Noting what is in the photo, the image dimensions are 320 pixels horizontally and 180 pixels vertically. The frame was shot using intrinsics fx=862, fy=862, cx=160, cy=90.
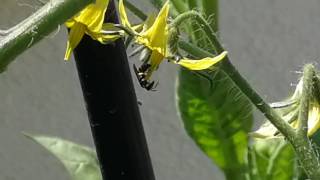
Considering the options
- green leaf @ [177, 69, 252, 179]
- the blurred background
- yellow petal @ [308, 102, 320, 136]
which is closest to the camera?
yellow petal @ [308, 102, 320, 136]

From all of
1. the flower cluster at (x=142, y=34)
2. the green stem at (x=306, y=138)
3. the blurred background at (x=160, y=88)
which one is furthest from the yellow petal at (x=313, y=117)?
the blurred background at (x=160, y=88)

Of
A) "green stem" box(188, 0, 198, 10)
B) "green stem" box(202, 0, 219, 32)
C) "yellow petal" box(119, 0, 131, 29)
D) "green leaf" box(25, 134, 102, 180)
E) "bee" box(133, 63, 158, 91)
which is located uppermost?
"yellow petal" box(119, 0, 131, 29)

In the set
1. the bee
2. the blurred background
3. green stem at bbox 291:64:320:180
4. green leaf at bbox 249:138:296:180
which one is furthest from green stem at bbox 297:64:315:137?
the blurred background

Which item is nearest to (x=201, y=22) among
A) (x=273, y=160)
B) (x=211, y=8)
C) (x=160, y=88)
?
(x=211, y=8)

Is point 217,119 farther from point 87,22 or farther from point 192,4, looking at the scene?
point 87,22

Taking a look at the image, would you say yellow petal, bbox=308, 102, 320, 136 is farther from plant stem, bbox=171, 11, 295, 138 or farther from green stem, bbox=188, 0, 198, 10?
green stem, bbox=188, 0, 198, 10

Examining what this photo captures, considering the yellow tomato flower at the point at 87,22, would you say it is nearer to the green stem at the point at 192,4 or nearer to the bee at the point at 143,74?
the bee at the point at 143,74
